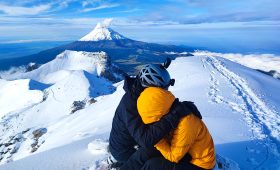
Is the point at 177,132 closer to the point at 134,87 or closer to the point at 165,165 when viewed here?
the point at 165,165

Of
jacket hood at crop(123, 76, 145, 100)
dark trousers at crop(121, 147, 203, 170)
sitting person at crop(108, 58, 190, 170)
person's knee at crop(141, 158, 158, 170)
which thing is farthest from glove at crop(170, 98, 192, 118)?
person's knee at crop(141, 158, 158, 170)

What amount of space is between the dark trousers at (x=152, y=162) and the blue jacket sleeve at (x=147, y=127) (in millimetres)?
411

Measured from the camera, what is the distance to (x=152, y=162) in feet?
22.2

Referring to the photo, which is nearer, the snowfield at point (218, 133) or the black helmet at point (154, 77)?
the black helmet at point (154, 77)

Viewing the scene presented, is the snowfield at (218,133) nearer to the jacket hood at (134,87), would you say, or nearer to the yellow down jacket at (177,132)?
the yellow down jacket at (177,132)

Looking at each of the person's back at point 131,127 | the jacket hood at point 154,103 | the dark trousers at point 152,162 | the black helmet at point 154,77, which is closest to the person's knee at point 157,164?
the dark trousers at point 152,162

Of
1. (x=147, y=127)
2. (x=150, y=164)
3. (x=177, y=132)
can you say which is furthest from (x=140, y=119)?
(x=150, y=164)

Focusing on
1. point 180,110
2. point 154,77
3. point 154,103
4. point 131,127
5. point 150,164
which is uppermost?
point 154,77

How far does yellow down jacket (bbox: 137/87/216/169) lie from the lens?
6.23m

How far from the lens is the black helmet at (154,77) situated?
6.59m

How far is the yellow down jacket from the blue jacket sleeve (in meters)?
0.11

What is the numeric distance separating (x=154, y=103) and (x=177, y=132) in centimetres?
64

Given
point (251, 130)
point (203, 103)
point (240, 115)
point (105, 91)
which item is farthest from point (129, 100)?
point (105, 91)

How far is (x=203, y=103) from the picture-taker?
760 inches
